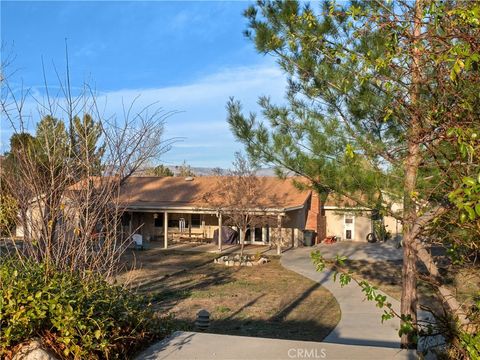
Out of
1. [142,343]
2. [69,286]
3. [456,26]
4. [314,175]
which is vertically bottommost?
[142,343]

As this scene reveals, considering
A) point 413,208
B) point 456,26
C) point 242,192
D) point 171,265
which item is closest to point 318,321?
point 413,208

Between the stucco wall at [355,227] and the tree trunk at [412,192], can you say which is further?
the stucco wall at [355,227]

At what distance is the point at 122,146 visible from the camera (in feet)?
22.8

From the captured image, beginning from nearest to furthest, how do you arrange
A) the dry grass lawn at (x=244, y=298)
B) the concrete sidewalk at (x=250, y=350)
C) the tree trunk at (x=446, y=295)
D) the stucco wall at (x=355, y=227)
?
the tree trunk at (x=446, y=295)
the concrete sidewalk at (x=250, y=350)
the dry grass lawn at (x=244, y=298)
the stucco wall at (x=355, y=227)

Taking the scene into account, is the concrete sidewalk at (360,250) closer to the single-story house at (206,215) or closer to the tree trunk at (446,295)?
the single-story house at (206,215)

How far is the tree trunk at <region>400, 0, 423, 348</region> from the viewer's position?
4.28 meters

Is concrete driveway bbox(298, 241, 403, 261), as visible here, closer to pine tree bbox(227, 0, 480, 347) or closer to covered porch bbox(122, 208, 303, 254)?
covered porch bbox(122, 208, 303, 254)

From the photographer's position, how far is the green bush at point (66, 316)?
15.9ft

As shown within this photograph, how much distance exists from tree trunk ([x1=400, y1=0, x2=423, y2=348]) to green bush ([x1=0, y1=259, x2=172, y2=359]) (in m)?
2.97

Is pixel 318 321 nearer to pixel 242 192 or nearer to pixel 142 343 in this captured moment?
pixel 142 343

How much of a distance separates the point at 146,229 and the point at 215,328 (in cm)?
2164

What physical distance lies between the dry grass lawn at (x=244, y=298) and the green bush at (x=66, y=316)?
1726 millimetres

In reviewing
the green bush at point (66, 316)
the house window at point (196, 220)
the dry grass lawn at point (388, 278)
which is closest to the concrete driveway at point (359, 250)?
the dry grass lawn at point (388, 278)

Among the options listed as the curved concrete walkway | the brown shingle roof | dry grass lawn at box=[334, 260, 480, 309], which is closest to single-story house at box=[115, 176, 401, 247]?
the brown shingle roof
